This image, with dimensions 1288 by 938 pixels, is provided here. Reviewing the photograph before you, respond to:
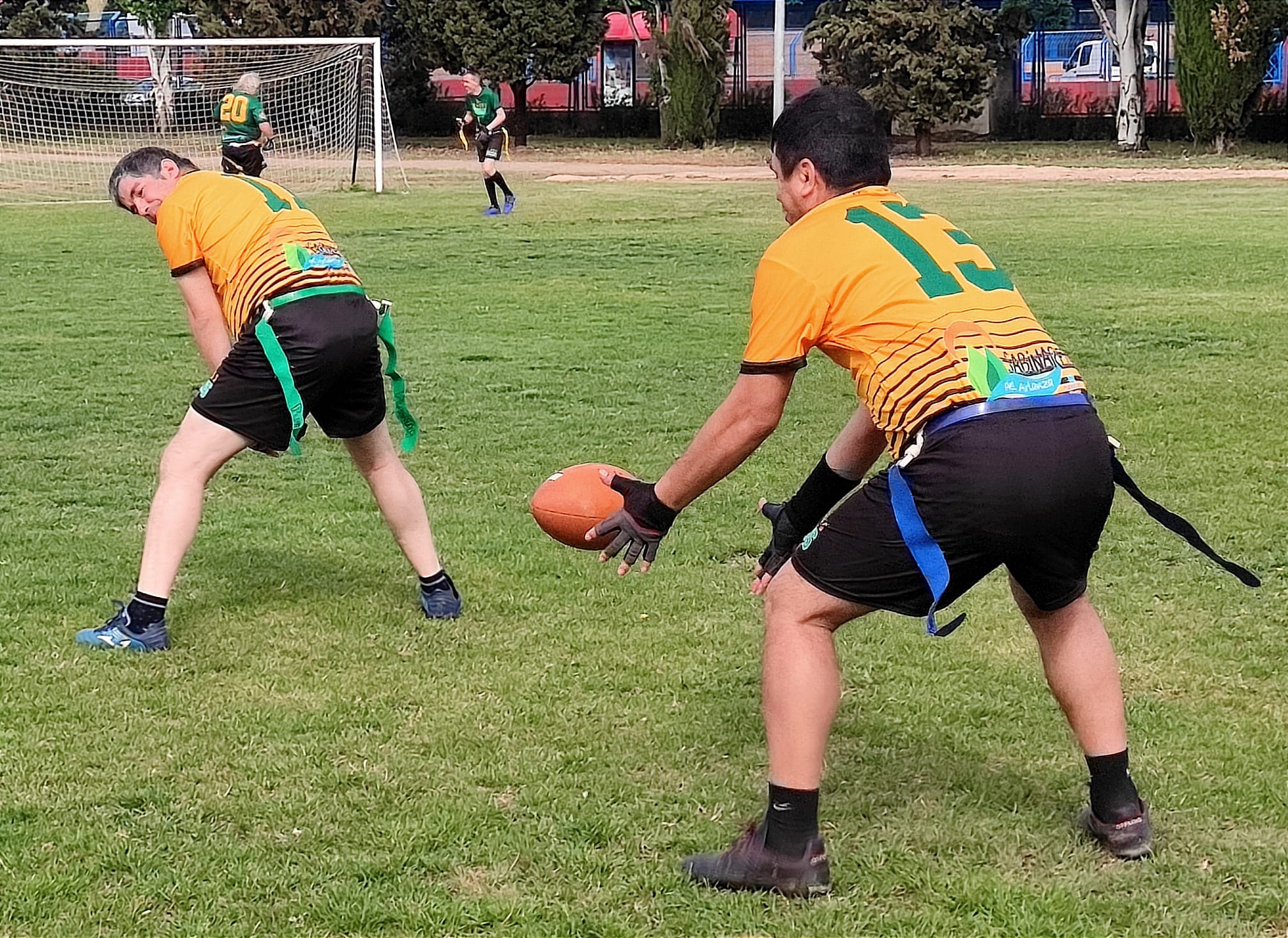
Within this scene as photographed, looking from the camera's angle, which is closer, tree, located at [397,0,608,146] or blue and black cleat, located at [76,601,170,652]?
blue and black cleat, located at [76,601,170,652]

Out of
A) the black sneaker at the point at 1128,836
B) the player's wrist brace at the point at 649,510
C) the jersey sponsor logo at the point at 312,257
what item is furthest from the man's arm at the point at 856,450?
the jersey sponsor logo at the point at 312,257

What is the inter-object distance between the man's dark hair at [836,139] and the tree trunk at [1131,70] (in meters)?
35.9

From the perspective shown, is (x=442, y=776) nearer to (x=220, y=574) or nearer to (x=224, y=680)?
(x=224, y=680)

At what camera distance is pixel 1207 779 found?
4359mm

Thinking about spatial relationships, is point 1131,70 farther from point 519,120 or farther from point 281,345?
point 281,345

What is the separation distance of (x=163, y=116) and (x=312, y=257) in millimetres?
26052

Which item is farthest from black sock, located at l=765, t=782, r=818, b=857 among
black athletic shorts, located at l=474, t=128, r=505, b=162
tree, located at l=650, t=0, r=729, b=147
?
tree, located at l=650, t=0, r=729, b=147

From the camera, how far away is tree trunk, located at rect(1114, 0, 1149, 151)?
36.9m

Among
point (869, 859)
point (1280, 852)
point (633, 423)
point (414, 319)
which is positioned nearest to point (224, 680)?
point (869, 859)

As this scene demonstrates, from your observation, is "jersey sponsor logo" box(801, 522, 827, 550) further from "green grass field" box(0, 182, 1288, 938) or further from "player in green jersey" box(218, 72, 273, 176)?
"player in green jersey" box(218, 72, 273, 176)

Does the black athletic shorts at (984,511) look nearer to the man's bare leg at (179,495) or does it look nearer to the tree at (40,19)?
the man's bare leg at (179,495)

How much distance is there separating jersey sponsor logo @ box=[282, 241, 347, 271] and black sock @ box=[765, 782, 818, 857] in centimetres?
262

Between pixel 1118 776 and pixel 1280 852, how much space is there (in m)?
0.44

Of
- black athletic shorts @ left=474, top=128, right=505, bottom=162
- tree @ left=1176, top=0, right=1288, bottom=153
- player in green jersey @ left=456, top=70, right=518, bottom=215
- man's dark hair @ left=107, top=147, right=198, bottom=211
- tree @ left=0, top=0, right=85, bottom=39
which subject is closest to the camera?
man's dark hair @ left=107, top=147, right=198, bottom=211
